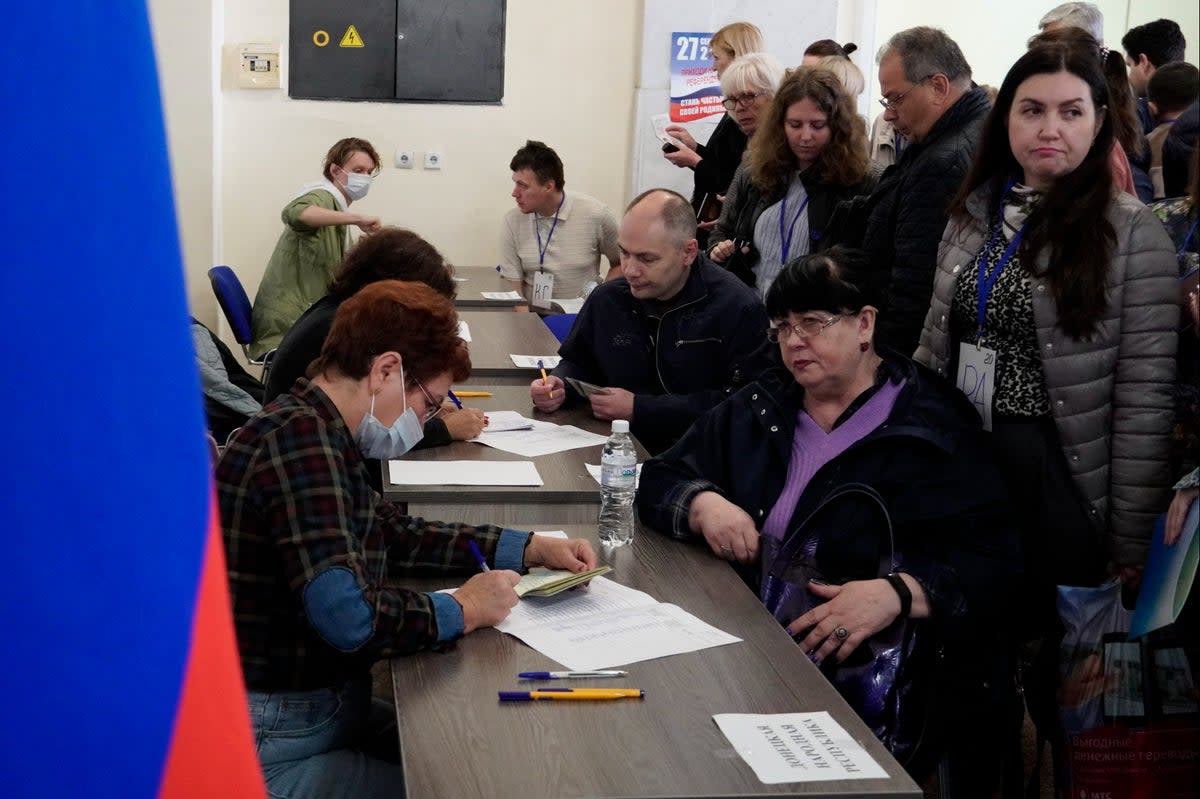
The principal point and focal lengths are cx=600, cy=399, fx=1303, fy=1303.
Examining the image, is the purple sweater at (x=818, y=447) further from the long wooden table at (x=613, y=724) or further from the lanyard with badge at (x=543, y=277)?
the lanyard with badge at (x=543, y=277)

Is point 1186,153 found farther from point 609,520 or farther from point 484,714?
→ point 484,714

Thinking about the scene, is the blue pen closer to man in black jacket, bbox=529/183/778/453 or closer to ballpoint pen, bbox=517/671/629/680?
ballpoint pen, bbox=517/671/629/680

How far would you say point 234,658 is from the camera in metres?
0.71

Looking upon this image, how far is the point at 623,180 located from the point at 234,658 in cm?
743

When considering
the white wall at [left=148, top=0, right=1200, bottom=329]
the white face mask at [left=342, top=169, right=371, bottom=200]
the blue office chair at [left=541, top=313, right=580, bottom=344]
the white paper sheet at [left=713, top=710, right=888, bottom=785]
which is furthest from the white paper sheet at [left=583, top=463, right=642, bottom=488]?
the white wall at [left=148, top=0, right=1200, bottom=329]

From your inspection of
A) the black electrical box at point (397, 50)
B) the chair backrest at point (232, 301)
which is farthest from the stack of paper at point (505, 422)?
the black electrical box at point (397, 50)

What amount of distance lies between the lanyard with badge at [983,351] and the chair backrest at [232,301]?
4011 mm

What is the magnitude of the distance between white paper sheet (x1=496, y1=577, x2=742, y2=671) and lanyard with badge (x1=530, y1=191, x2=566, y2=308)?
→ 3.80 meters

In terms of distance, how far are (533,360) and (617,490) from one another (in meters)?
1.78

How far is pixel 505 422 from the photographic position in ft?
11.3

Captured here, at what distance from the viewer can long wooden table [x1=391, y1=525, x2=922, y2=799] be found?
1565mm

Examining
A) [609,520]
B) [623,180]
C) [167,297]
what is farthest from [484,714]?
[623,180]

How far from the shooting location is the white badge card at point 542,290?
19.5 feet

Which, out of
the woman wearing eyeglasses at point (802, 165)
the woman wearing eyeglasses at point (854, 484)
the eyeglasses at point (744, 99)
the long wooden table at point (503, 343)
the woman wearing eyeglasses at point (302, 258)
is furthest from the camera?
the woman wearing eyeglasses at point (302, 258)
